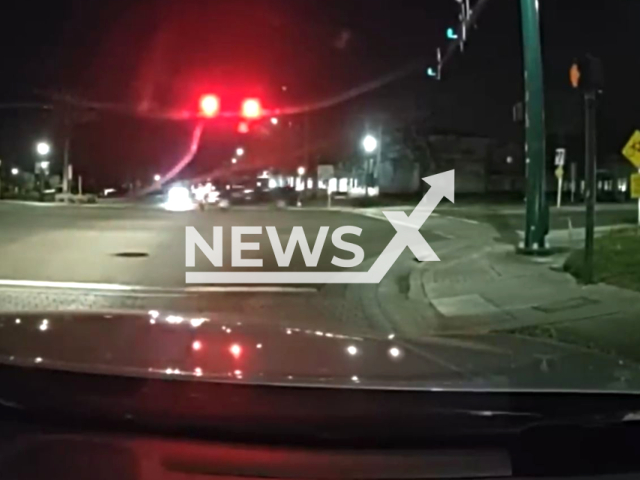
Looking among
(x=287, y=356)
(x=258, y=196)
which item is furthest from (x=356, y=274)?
(x=258, y=196)

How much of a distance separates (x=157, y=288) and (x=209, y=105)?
9.79m

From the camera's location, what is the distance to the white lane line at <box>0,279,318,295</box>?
Result: 58.5ft

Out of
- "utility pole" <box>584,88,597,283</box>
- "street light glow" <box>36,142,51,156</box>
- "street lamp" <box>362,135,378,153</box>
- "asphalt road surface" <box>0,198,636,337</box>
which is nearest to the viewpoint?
"asphalt road surface" <box>0,198,636,337</box>

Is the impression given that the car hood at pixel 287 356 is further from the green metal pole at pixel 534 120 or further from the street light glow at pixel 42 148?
the street light glow at pixel 42 148

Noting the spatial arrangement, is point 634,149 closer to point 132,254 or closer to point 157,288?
point 157,288

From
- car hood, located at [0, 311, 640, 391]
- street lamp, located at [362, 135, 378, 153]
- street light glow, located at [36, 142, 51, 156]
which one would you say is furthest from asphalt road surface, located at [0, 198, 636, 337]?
street light glow, located at [36, 142, 51, 156]

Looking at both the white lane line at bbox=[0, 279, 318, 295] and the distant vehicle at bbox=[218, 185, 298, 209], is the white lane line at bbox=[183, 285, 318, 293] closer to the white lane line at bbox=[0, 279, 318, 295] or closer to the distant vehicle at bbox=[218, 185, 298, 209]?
the white lane line at bbox=[0, 279, 318, 295]

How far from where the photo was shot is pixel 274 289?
59.9 feet

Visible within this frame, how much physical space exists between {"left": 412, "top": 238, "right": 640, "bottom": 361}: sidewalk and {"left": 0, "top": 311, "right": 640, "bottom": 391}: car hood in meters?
6.65

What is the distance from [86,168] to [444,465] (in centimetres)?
11098

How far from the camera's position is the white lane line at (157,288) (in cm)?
1784

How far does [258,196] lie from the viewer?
7731cm

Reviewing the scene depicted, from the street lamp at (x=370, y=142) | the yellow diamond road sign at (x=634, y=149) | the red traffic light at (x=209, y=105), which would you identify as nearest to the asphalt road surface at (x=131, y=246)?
the red traffic light at (x=209, y=105)

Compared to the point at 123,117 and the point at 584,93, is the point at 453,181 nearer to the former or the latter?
the point at 123,117
